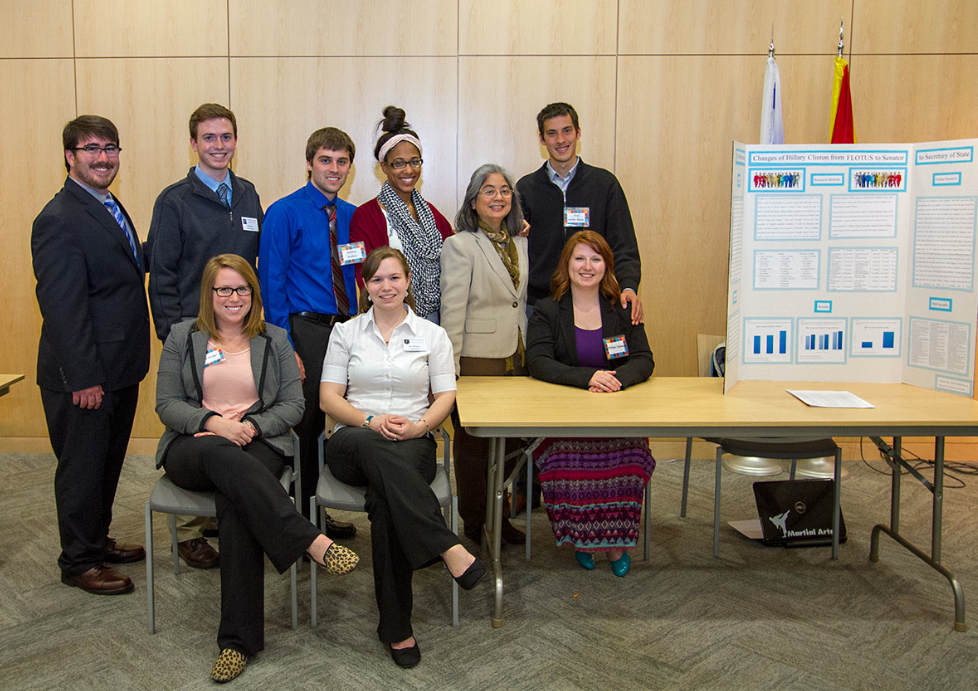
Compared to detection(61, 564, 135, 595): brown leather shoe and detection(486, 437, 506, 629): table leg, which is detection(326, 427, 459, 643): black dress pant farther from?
detection(61, 564, 135, 595): brown leather shoe

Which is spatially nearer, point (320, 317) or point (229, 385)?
point (229, 385)

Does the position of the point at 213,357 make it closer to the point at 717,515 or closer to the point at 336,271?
the point at 336,271

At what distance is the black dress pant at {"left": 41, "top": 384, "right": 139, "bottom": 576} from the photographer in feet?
9.65

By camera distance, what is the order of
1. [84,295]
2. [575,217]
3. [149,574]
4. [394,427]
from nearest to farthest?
[149,574] < [394,427] < [84,295] < [575,217]

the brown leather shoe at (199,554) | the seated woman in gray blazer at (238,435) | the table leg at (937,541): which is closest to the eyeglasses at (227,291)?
the seated woman in gray blazer at (238,435)

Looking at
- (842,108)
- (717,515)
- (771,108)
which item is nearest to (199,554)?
(717,515)

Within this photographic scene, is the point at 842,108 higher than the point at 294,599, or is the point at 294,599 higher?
the point at 842,108

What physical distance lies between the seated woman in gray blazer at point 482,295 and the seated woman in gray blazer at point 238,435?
756mm

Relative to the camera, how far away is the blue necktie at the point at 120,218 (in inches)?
120

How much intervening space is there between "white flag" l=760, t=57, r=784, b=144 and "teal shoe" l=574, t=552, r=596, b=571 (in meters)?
2.73

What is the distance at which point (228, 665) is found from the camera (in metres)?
2.41

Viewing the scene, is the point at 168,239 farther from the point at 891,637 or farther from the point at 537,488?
the point at 891,637

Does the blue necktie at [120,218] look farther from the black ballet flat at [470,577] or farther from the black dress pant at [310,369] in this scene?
the black ballet flat at [470,577]

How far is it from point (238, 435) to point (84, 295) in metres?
0.80
